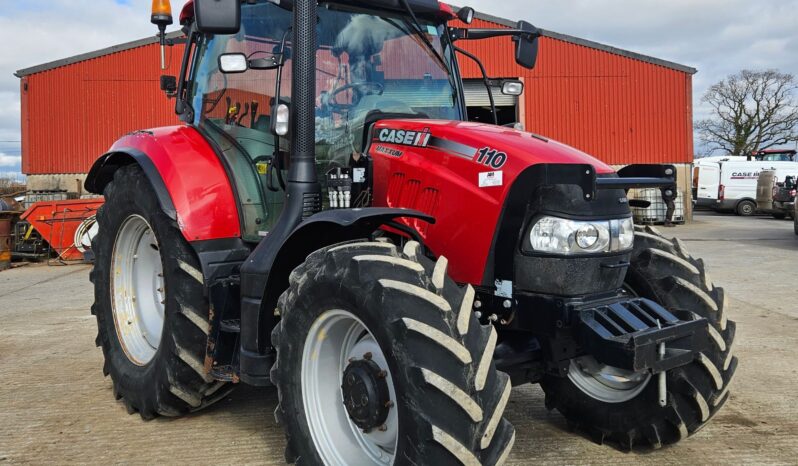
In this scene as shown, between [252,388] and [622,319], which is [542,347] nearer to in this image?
[622,319]

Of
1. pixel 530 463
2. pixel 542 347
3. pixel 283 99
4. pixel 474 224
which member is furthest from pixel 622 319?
pixel 283 99

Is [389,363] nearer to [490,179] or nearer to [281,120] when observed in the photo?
[490,179]

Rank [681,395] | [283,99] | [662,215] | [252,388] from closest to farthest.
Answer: [681,395]
[283,99]
[252,388]
[662,215]

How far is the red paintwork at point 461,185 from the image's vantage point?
274 cm

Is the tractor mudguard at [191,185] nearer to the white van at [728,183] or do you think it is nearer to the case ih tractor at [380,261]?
the case ih tractor at [380,261]

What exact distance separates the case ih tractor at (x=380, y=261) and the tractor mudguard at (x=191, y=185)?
12mm

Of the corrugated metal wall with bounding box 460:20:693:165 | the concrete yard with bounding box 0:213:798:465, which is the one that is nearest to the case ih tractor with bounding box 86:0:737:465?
the concrete yard with bounding box 0:213:798:465

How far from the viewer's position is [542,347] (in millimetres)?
2895

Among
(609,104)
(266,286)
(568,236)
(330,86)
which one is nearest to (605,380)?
(568,236)

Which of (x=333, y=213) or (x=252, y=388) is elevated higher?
(x=333, y=213)

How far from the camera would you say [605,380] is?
11.3 feet

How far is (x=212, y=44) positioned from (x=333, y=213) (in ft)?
6.21

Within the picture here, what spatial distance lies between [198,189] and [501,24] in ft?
58.7

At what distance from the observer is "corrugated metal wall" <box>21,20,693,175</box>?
65.6ft
